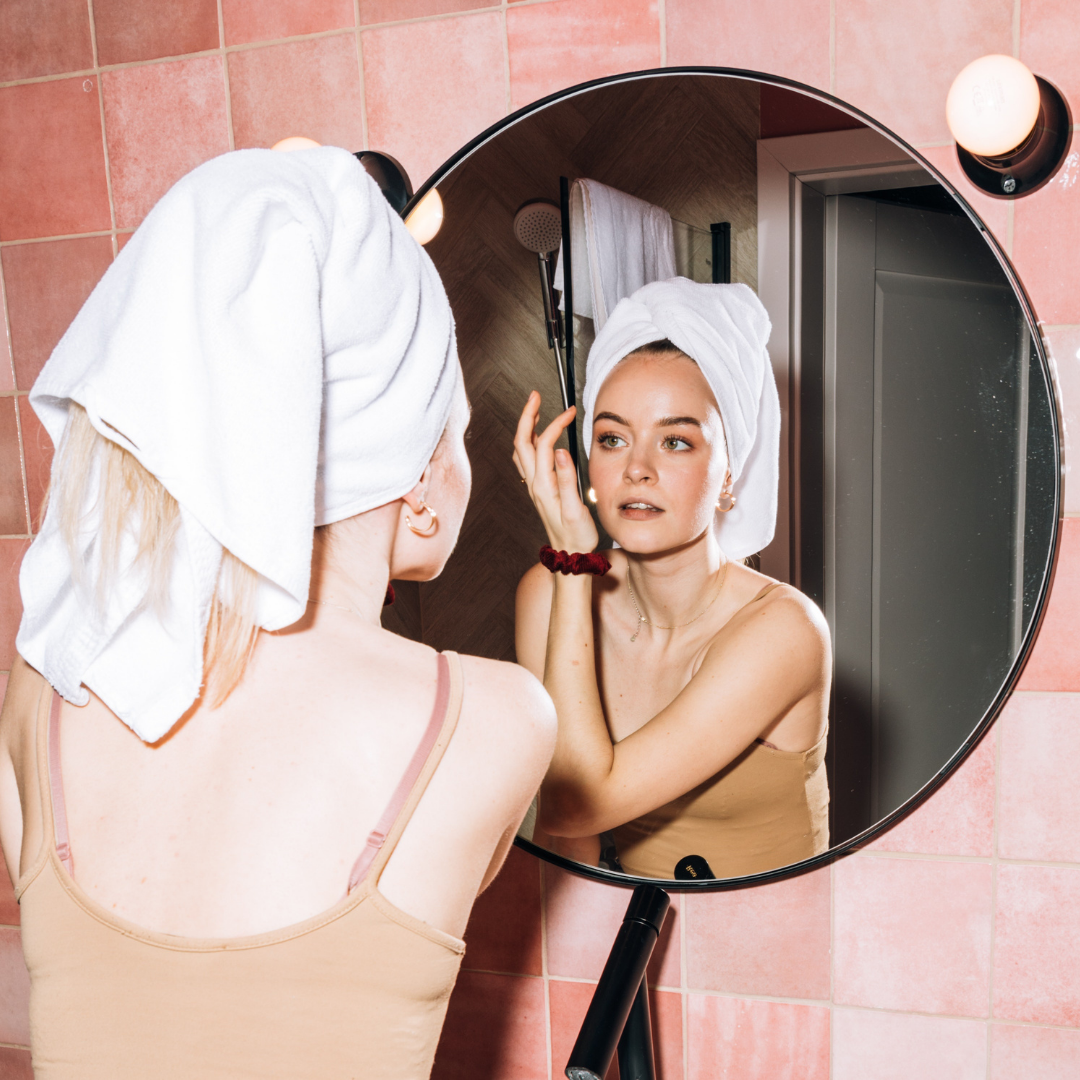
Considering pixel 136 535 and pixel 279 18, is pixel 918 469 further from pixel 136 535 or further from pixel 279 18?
pixel 279 18

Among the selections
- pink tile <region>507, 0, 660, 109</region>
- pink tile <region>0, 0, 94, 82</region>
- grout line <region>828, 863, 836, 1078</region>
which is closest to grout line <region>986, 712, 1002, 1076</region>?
grout line <region>828, 863, 836, 1078</region>

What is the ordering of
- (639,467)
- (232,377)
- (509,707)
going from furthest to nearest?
(639,467), (509,707), (232,377)

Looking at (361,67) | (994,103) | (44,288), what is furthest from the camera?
(44,288)

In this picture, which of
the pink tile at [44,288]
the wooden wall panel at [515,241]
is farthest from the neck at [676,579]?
the pink tile at [44,288]

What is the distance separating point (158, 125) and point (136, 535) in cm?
63

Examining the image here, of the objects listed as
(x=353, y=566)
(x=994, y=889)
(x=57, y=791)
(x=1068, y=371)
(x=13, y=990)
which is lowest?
(x=13, y=990)

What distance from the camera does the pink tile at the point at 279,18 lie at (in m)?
0.88

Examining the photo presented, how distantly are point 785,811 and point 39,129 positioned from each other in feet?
3.45

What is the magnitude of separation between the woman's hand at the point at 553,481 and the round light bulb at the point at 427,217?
0.64ft

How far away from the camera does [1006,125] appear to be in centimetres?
68

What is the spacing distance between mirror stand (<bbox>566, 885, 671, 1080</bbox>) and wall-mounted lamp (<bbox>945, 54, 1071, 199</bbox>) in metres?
0.68

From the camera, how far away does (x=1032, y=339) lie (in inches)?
28.6

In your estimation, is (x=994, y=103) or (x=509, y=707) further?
(x=994, y=103)

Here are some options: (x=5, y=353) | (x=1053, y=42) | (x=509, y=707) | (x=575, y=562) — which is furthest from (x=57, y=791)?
(x=1053, y=42)
